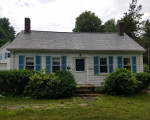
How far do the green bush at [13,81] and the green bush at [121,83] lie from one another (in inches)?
196

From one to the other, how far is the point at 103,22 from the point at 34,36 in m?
30.2

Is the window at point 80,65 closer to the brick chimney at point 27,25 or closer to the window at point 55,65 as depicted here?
the window at point 55,65

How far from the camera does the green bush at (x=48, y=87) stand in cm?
634

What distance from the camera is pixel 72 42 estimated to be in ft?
31.6

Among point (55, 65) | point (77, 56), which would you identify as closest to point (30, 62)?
point (55, 65)

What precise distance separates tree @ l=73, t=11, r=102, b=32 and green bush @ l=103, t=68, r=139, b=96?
26.1 metres

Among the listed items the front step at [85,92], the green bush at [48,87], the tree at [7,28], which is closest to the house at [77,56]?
the front step at [85,92]

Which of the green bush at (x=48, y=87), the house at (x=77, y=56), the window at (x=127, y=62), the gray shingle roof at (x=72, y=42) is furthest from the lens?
the window at (x=127, y=62)

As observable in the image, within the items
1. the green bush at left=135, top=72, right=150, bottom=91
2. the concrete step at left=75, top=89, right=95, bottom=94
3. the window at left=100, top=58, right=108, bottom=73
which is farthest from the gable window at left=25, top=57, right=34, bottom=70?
the green bush at left=135, top=72, right=150, bottom=91

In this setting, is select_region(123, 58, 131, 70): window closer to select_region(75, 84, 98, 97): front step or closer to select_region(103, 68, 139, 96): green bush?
select_region(103, 68, 139, 96): green bush

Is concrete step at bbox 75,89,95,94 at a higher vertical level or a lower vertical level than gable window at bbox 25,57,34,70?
lower

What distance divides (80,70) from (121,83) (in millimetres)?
A: 3111

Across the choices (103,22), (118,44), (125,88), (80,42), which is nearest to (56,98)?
(125,88)

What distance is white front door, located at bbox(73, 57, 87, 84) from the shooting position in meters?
8.62
